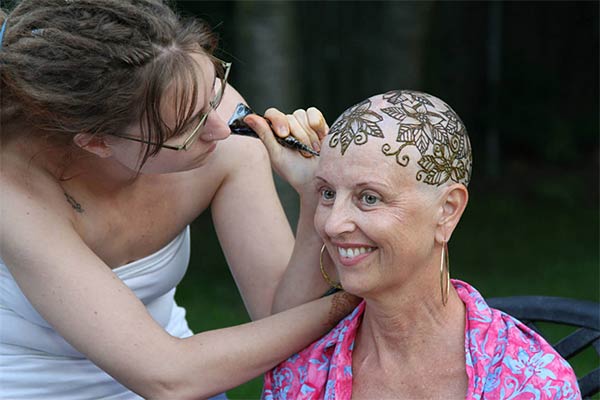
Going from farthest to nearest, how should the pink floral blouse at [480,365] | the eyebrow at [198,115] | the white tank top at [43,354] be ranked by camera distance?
1. the white tank top at [43,354]
2. the eyebrow at [198,115]
3. the pink floral blouse at [480,365]

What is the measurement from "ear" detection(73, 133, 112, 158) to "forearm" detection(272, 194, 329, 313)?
589mm

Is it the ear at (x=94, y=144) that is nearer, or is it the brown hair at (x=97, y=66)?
the brown hair at (x=97, y=66)

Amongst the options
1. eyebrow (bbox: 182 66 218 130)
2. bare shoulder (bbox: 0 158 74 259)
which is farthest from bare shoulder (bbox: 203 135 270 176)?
bare shoulder (bbox: 0 158 74 259)

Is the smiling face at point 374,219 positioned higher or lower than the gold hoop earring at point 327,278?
higher

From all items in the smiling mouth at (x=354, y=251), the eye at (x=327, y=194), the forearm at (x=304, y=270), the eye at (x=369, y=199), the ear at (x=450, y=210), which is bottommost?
the forearm at (x=304, y=270)

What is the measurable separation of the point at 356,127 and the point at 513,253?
614 centimetres

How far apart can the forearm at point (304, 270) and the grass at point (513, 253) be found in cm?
255

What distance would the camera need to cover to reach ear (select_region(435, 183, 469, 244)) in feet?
7.75

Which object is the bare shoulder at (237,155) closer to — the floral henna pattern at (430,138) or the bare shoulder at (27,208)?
the bare shoulder at (27,208)

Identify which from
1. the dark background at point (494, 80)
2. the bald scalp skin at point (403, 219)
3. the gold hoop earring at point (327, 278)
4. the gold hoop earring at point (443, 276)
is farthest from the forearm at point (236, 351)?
the dark background at point (494, 80)

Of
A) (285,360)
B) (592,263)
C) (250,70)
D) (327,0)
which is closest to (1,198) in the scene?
(285,360)

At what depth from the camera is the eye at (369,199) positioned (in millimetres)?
2299

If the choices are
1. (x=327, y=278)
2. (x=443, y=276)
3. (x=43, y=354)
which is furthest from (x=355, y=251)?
(x=43, y=354)

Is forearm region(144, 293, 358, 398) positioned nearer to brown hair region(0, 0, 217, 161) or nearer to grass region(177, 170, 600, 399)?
brown hair region(0, 0, 217, 161)
